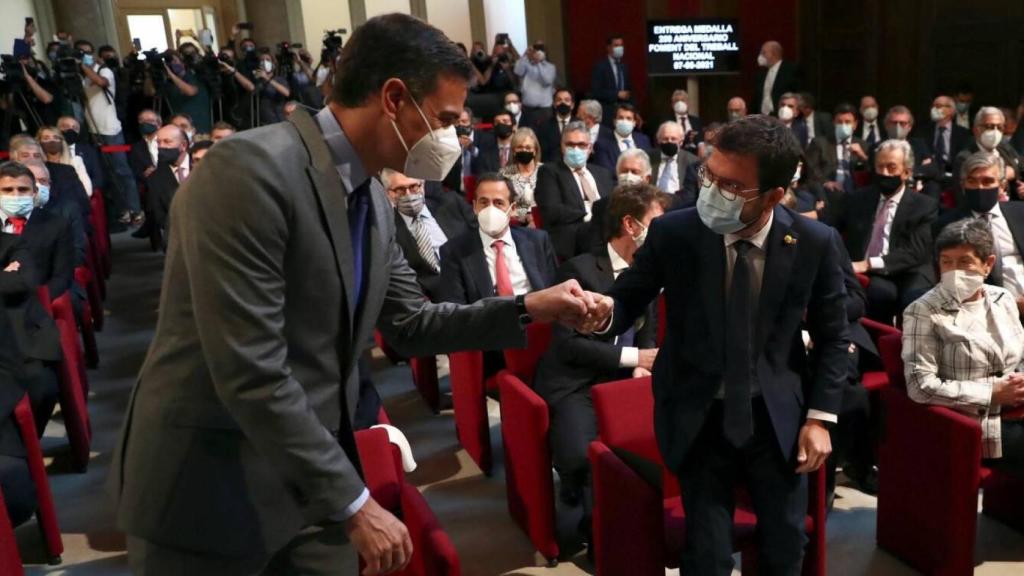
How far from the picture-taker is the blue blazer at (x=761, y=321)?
2.09 meters

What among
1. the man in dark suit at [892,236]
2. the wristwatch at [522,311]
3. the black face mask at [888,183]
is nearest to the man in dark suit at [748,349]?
the wristwatch at [522,311]

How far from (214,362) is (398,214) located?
142 inches

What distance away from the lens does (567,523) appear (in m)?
3.19

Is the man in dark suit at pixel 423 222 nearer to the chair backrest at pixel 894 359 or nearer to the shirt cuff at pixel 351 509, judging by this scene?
the chair backrest at pixel 894 359

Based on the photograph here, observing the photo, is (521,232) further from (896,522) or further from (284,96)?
(284,96)

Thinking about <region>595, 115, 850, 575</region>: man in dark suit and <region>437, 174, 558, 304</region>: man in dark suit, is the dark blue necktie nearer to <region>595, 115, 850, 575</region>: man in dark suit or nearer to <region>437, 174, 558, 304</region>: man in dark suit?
<region>595, 115, 850, 575</region>: man in dark suit

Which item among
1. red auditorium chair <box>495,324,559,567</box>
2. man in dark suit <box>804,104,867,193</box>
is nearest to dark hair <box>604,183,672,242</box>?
red auditorium chair <box>495,324,559,567</box>

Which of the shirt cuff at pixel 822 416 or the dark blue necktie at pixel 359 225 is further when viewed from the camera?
the shirt cuff at pixel 822 416

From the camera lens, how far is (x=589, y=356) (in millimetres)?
3178

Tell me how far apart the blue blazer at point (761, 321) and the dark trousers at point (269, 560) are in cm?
91

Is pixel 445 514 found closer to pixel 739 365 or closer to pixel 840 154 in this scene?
pixel 739 365

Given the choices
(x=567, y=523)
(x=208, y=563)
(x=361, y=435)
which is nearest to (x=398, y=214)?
(x=567, y=523)

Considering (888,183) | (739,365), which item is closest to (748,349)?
(739,365)

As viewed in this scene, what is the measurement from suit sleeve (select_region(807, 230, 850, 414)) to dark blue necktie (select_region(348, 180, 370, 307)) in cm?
115
